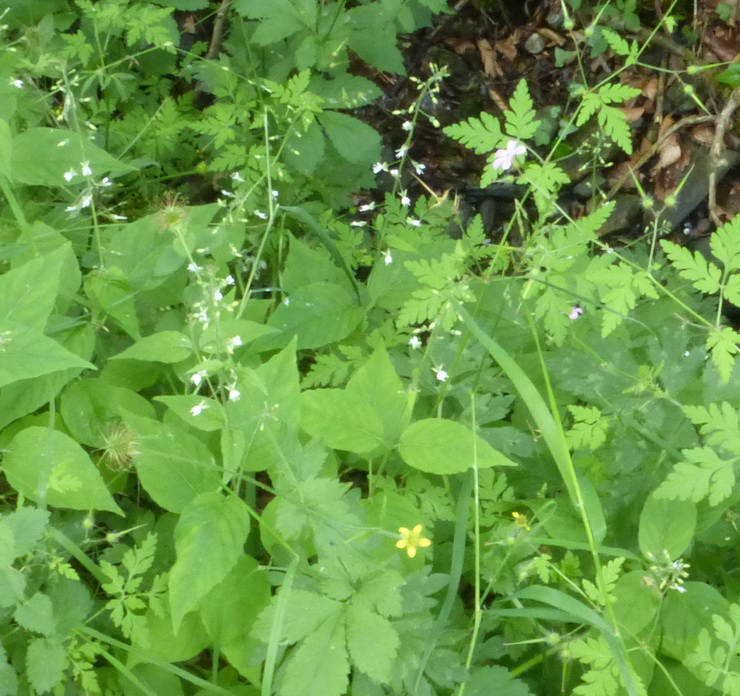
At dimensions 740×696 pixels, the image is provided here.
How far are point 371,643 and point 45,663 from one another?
73 centimetres

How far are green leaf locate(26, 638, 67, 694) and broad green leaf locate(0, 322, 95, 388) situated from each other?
584mm

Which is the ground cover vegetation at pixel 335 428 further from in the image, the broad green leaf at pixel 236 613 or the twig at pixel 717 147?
the twig at pixel 717 147

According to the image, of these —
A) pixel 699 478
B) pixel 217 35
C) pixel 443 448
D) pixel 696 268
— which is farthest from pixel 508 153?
pixel 217 35

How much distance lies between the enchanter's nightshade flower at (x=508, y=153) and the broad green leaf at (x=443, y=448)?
1.99ft

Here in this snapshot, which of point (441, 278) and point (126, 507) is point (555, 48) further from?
point (126, 507)

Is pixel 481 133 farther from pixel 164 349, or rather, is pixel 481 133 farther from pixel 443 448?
pixel 164 349

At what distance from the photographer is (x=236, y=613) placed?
62.4 inches

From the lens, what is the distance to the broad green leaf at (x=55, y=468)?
1.62 metres

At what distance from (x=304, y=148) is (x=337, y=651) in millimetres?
1699

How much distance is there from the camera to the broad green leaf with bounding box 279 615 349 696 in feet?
4.30

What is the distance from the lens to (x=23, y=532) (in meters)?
1.41

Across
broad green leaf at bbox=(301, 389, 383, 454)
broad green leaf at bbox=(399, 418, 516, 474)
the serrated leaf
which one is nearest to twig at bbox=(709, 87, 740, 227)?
the serrated leaf

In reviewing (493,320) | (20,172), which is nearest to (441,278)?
(493,320)

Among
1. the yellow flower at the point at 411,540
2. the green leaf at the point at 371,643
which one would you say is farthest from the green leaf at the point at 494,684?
the yellow flower at the point at 411,540
